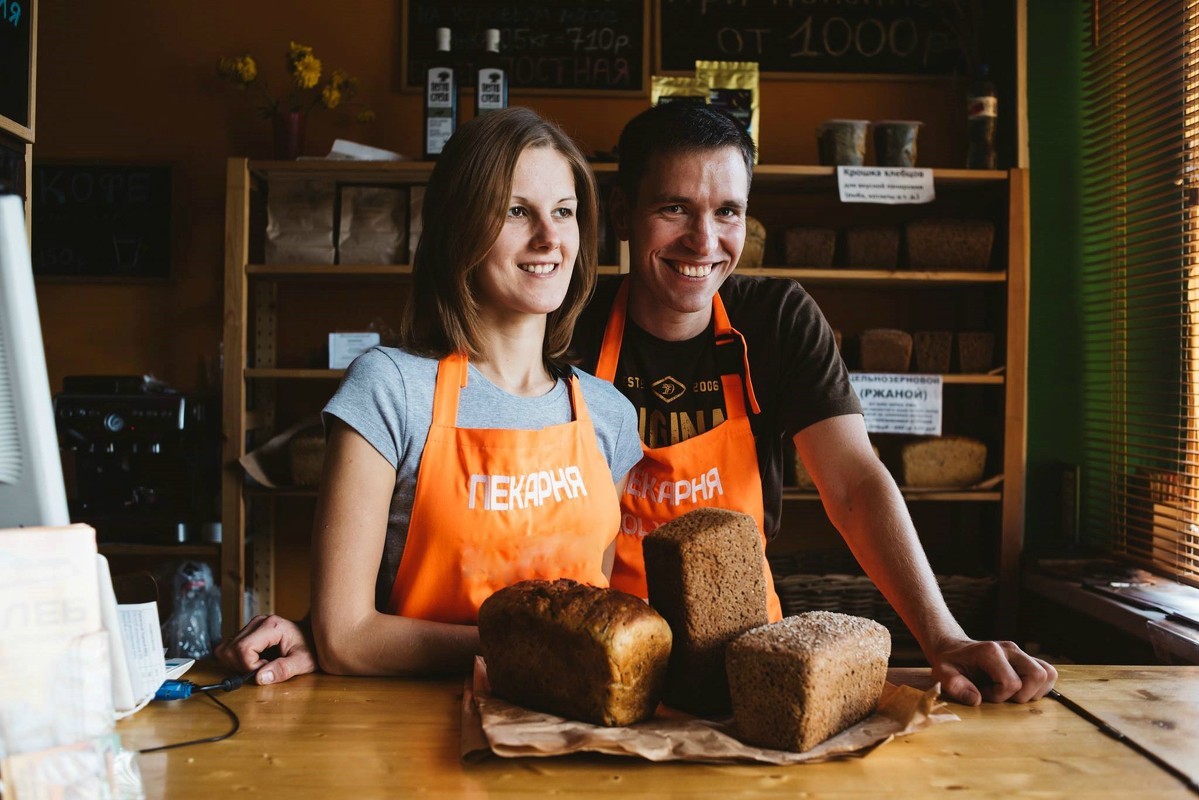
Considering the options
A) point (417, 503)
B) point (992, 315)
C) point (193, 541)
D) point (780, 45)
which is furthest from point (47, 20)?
point (992, 315)

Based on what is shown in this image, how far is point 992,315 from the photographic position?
10.8ft

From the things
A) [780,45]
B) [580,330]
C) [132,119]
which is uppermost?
[780,45]

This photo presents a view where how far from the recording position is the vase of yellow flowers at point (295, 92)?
312 cm

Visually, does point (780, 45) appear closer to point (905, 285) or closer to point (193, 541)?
point (905, 285)

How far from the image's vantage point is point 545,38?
3432 mm

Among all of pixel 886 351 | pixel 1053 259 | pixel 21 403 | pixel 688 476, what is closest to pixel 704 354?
pixel 688 476

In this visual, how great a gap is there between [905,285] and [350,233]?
1884 millimetres

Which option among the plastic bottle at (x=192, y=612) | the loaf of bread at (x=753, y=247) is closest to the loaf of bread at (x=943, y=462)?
the loaf of bread at (x=753, y=247)

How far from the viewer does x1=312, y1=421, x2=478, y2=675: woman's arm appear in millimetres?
1251

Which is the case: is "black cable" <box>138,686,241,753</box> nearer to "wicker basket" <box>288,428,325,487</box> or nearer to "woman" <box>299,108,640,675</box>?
"woman" <box>299,108,640,675</box>

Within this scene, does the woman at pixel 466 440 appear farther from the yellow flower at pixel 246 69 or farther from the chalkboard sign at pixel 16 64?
the yellow flower at pixel 246 69

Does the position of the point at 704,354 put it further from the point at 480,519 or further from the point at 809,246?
the point at 809,246

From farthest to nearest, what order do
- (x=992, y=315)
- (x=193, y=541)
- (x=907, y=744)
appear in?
(x=992, y=315) < (x=193, y=541) < (x=907, y=744)

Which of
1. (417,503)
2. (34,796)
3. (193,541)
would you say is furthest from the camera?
(193,541)
